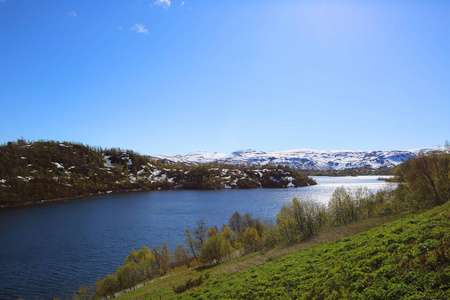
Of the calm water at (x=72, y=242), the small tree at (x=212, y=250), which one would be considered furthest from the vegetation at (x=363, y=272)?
the small tree at (x=212, y=250)

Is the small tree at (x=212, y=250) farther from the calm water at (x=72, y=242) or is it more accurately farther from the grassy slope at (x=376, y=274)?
the grassy slope at (x=376, y=274)

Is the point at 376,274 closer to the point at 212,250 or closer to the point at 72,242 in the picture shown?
the point at 212,250

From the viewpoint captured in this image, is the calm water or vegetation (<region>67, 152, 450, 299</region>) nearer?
vegetation (<region>67, 152, 450, 299</region>)

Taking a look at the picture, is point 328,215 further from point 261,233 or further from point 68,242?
point 68,242

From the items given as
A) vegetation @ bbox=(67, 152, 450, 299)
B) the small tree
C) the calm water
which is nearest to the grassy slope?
vegetation @ bbox=(67, 152, 450, 299)

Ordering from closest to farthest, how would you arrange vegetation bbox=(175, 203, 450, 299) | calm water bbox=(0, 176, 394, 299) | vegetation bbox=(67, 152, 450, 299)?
vegetation bbox=(175, 203, 450, 299)
vegetation bbox=(67, 152, 450, 299)
calm water bbox=(0, 176, 394, 299)

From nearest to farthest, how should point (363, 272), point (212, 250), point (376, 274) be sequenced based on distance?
1. point (376, 274)
2. point (363, 272)
3. point (212, 250)

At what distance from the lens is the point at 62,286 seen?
139ft

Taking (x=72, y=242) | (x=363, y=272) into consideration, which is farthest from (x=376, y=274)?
(x=72, y=242)

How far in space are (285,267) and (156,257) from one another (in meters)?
41.0

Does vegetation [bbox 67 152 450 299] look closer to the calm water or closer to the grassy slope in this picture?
the grassy slope

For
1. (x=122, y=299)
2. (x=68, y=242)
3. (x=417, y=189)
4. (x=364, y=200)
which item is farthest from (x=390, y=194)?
(x=68, y=242)

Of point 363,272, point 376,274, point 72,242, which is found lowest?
point 72,242

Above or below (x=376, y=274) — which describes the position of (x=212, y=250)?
below
